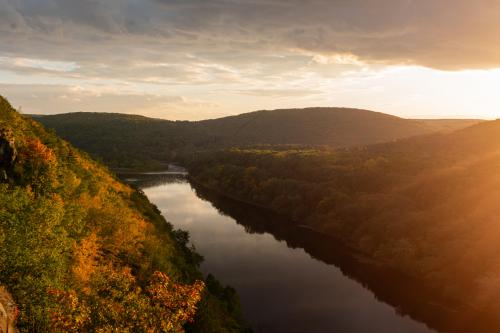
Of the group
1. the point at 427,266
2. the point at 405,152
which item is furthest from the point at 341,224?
the point at 405,152

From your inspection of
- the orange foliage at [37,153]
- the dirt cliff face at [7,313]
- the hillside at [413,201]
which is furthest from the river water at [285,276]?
the dirt cliff face at [7,313]

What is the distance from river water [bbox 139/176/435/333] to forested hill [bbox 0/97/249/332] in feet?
37.3

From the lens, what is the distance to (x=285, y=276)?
69.9 m

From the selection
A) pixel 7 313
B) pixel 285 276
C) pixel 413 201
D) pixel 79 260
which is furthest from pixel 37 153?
pixel 413 201

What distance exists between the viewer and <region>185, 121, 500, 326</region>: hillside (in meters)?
65.8

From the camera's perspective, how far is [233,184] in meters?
147

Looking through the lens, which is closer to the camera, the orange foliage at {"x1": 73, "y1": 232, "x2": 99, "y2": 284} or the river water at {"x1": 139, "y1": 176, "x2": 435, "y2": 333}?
the orange foliage at {"x1": 73, "y1": 232, "x2": 99, "y2": 284}

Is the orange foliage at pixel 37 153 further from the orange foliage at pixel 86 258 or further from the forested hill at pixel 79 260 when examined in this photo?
the orange foliage at pixel 86 258

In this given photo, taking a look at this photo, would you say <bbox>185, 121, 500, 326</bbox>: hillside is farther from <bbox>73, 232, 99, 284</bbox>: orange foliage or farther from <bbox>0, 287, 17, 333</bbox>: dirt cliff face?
<bbox>0, 287, 17, 333</bbox>: dirt cliff face

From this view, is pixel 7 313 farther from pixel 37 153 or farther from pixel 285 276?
pixel 285 276

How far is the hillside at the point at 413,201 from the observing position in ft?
216

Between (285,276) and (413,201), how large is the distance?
38605 millimetres

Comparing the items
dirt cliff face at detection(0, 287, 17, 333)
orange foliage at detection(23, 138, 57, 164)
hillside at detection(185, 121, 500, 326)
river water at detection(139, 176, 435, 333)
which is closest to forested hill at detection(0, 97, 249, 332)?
orange foliage at detection(23, 138, 57, 164)

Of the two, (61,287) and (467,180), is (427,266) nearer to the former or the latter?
(467,180)
